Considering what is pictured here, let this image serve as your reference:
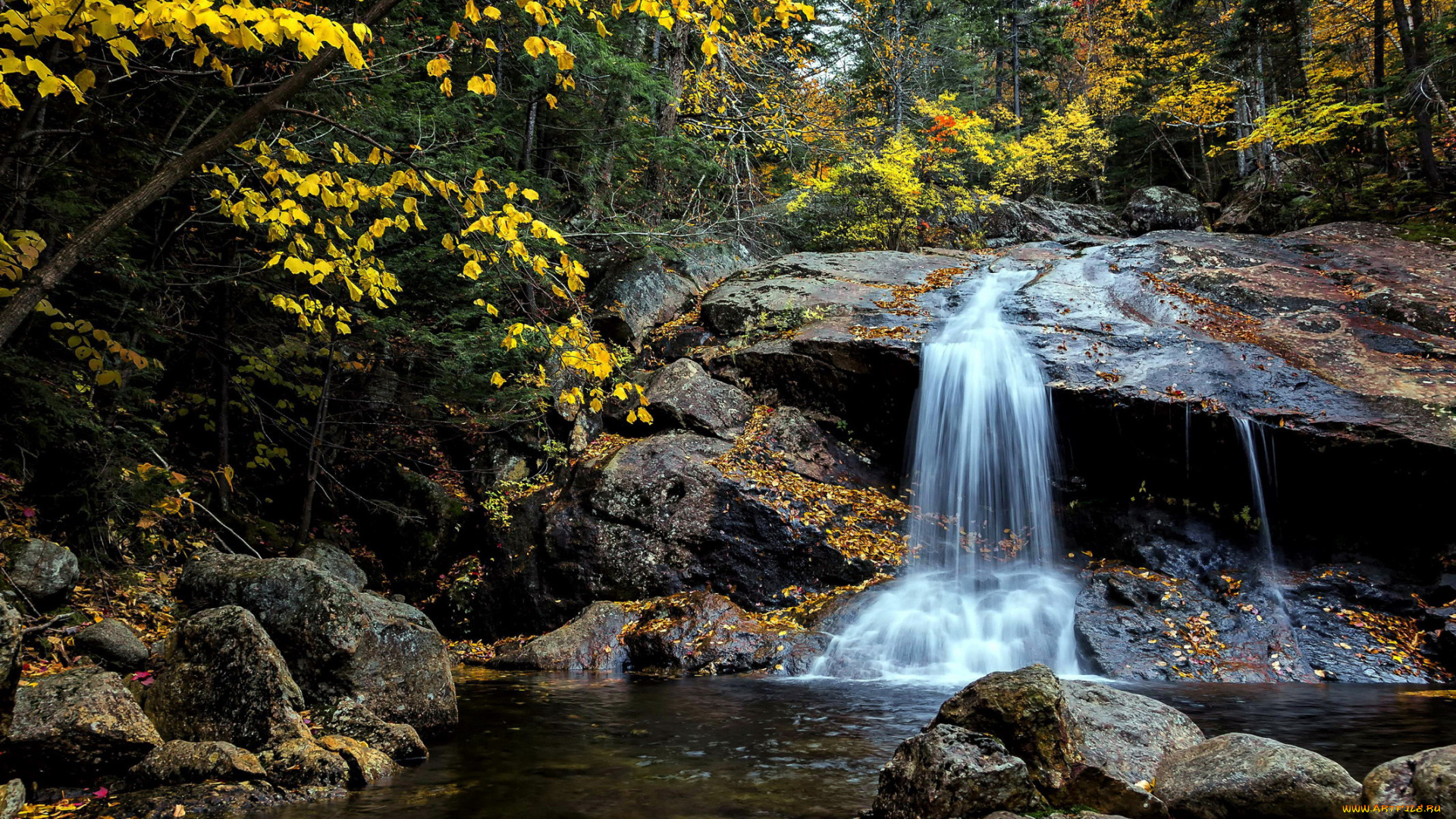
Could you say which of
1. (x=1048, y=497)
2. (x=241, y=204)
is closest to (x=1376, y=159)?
(x=1048, y=497)

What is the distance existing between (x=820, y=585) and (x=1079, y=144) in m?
19.5

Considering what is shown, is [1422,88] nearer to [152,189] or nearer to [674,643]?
[674,643]

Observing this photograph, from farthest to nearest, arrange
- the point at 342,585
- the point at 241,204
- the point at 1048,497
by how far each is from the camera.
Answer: the point at 1048,497 → the point at 342,585 → the point at 241,204

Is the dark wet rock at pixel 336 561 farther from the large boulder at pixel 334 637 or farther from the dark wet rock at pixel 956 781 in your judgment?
the dark wet rock at pixel 956 781

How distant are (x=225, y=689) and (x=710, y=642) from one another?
476 cm

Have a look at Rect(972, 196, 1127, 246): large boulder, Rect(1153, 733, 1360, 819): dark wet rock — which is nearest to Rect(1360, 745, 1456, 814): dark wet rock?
Rect(1153, 733, 1360, 819): dark wet rock

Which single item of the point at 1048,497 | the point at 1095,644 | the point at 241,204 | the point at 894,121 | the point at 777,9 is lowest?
the point at 1095,644

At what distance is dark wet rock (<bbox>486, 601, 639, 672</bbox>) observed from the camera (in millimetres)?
8000

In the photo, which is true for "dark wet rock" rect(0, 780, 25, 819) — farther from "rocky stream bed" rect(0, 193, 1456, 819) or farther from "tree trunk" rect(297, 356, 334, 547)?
"tree trunk" rect(297, 356, 334, 547)

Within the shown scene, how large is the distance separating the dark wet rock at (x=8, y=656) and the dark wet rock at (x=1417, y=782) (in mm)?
5867

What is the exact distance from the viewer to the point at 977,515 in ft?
34.3

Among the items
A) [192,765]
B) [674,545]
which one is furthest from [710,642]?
[192,765]

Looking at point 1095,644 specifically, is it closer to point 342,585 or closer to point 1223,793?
point 1223,793

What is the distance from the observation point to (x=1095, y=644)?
7676 mm
